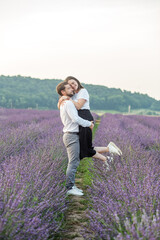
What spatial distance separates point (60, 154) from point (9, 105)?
49369 millimetres

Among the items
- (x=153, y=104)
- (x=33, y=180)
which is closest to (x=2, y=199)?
(x=33, y=180)

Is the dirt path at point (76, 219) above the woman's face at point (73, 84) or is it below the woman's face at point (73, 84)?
below

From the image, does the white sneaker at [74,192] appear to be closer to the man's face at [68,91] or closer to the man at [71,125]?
the man at [71,125]

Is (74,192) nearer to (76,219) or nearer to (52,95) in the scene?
(76,219)

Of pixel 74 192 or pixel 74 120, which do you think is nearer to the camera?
pixel 74 120

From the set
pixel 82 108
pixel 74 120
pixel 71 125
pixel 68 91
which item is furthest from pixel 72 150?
pixel 68 91

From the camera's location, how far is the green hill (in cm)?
6291

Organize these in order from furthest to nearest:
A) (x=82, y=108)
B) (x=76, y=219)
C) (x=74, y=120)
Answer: (x=82, y=108) < (x=74, y=120) < (x=76, y=219)

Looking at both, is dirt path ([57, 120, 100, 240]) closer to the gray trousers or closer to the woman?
the gray trousers

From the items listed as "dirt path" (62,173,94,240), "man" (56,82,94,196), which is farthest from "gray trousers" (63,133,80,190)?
"dirt path" (62,173,94,240)

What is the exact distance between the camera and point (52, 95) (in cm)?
6994

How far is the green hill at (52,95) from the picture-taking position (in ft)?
206

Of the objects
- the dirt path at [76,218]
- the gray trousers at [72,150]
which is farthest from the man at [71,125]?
the dirt path at [76,218]

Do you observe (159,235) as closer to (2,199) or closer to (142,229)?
(142,229)
